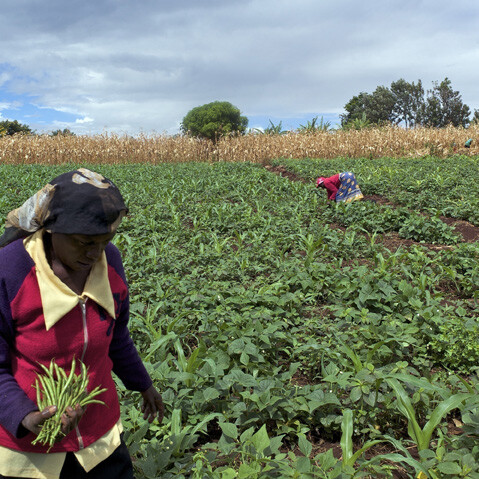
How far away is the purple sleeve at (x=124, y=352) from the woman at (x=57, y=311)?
12 centimetres

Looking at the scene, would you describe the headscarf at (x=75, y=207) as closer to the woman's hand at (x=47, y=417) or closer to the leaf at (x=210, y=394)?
the woman's hand at (x=47, y=417)

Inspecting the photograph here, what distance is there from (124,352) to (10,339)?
0.46 meters

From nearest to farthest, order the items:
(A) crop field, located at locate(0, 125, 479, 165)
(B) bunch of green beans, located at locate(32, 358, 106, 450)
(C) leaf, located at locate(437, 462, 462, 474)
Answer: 1. (B) bunch of green beans, located at locate(32, 358, 106, 450)
2. (C) leaf, located at locate(437, 462, 462, 474)
3. (A) crop field, located at locate(0, 125, 479, 165)

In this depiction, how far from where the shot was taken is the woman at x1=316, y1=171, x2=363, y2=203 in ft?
26.1

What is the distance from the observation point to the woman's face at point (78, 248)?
127 cm

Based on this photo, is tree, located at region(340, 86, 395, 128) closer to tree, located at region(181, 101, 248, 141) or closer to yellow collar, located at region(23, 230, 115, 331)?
tree, located at region(181, 101, 248, 141)

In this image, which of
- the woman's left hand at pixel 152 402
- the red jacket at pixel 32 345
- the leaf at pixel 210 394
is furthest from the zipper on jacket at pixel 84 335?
the leaf at pixel 210 394

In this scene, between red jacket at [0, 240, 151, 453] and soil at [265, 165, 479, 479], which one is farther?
soil at [265, 165, 479, 479]

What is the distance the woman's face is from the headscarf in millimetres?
30

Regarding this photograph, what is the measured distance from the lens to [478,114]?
151ft

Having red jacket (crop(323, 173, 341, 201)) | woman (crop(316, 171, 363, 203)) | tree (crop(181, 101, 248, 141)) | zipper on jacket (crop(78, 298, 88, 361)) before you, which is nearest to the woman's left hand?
zipper on jacket (crop(78, 298, 88, 361))

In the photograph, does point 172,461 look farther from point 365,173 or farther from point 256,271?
point 365,173

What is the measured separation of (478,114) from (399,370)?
172ft

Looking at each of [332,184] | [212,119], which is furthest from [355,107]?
[332,184]
